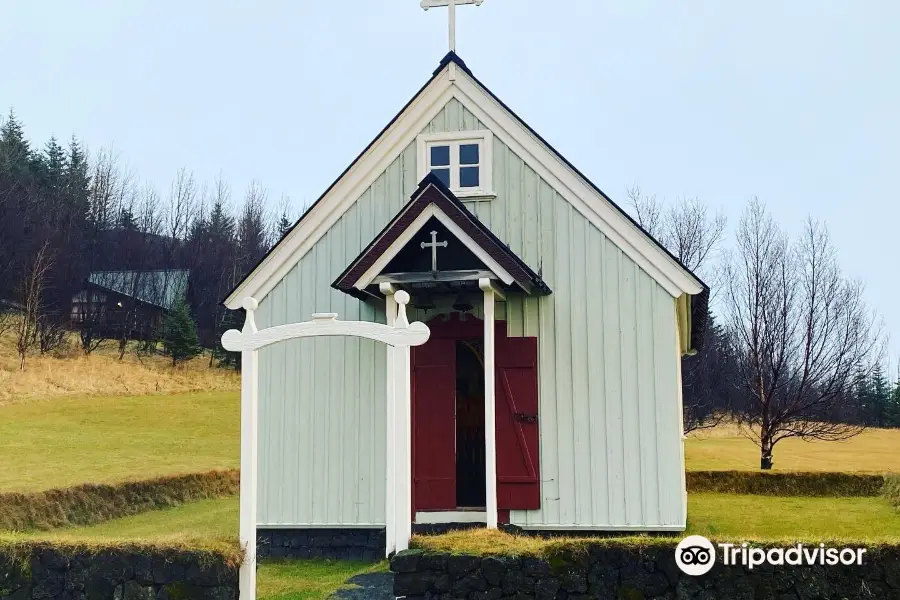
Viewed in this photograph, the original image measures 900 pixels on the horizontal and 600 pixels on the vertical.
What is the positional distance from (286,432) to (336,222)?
3.18 metres

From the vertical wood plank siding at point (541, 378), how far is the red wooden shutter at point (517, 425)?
166mm

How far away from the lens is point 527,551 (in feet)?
25.1

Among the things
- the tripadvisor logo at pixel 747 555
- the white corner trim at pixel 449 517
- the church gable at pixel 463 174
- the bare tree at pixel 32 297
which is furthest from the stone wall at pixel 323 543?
the bare tree at pixel 32 297

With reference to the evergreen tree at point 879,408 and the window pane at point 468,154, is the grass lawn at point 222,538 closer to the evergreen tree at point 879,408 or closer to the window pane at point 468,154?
the window pane at point 468,154

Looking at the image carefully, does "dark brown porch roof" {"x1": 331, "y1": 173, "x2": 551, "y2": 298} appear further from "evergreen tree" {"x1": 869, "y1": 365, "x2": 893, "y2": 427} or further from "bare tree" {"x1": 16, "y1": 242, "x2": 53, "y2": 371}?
"evergreen tree" {"x1": 869, "y1": 365, "x2": 893, "y2": 427}

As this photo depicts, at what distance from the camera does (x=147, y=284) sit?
177 feet

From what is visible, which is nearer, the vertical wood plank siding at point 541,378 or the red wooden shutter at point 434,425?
the vertical wood plank siding at point 541,378

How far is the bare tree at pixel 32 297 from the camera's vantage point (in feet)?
136

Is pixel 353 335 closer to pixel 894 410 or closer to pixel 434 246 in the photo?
pixel 434 246

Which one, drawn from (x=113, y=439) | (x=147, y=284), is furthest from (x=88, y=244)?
(x=113, y=439)

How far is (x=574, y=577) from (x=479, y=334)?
4.64 meters

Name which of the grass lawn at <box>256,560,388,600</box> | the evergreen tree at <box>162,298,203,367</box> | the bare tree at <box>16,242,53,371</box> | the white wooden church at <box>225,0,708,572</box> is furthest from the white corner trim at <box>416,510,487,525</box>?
the evergreen tree at <box>162,298,203,367</box>

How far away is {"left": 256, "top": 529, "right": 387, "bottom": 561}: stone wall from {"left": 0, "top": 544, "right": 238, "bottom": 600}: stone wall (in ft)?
12.3

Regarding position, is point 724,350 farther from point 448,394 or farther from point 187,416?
point 448,394
